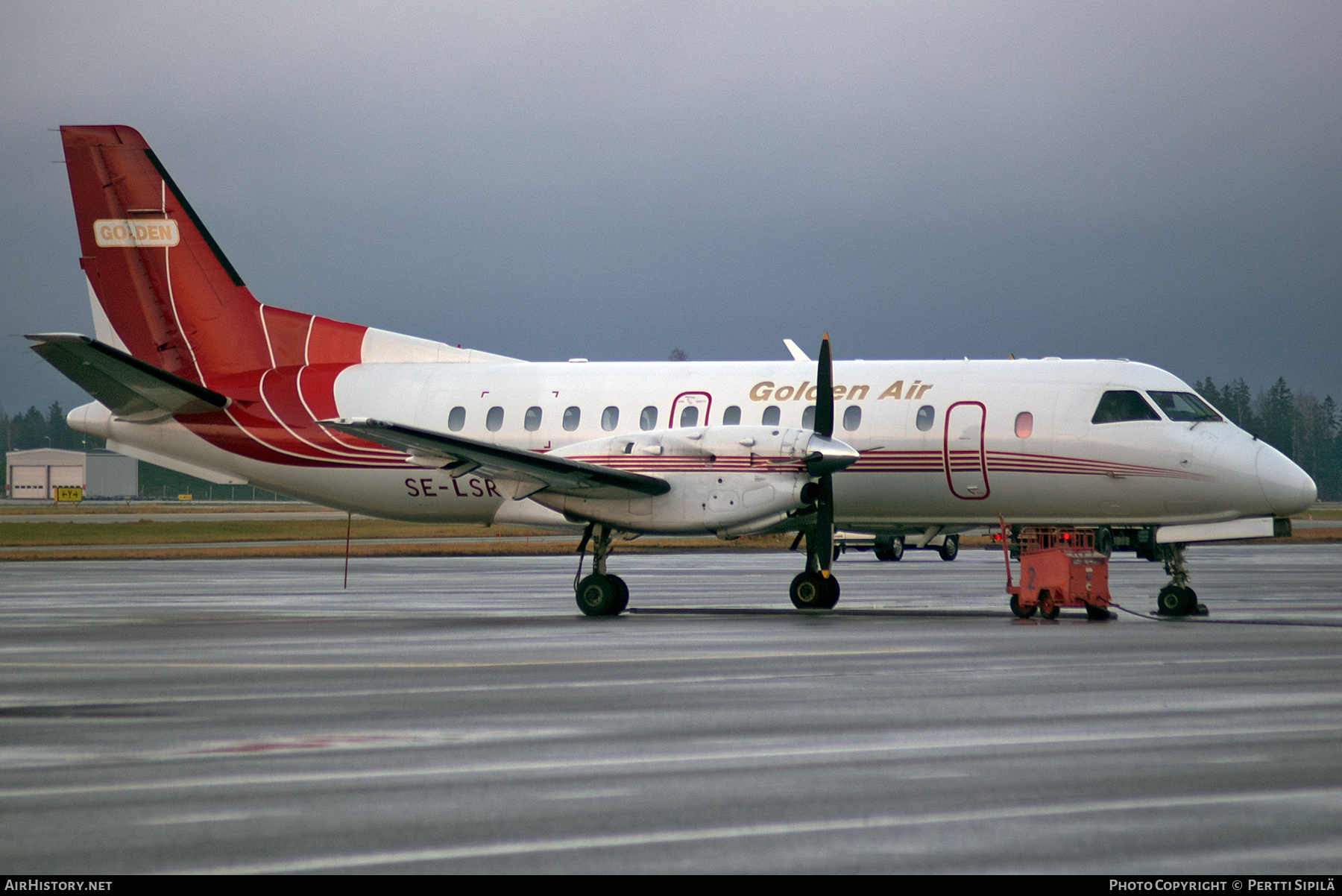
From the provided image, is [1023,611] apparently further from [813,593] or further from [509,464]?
[509,464]

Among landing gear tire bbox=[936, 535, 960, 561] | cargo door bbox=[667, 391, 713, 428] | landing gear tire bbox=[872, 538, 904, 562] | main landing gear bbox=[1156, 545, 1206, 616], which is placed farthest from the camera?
landing gear tire bbox=[936, 535, 960, 561]

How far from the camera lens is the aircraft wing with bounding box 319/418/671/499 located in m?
18.2

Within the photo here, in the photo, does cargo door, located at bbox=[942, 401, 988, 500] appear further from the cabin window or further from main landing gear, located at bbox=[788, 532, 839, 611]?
main landing gear, located at bbox=[788, 532, 839, 611]

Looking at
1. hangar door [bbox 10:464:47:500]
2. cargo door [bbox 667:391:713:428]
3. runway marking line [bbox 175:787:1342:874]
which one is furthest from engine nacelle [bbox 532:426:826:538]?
hangar door [bbox 10:464:47:500]

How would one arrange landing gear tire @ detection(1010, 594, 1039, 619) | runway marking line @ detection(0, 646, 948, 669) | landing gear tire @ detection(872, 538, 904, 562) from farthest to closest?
landing gear tire @ detection(872, 538, 904, 562) < landing gear tire @ detection(1010, 594, 1039, 619) < runway marking line @ detection(0, 646, 948, 669)

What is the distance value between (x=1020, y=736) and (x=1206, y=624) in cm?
967

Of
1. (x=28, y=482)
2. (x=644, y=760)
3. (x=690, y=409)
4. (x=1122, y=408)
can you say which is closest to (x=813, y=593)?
(x=690, y=409)

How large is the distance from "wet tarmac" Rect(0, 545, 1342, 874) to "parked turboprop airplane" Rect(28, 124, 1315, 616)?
6.09 feet

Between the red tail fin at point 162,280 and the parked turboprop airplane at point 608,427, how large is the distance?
37 mm

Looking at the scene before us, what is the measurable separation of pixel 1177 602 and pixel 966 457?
3585mm

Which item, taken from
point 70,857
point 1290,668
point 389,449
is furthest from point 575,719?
point 389,449

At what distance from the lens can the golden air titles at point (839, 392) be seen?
20969 millimetres

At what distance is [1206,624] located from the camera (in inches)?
682

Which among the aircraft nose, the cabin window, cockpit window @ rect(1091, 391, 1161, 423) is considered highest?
cockpit window @ rect(1091, 391, 1161, 423)
